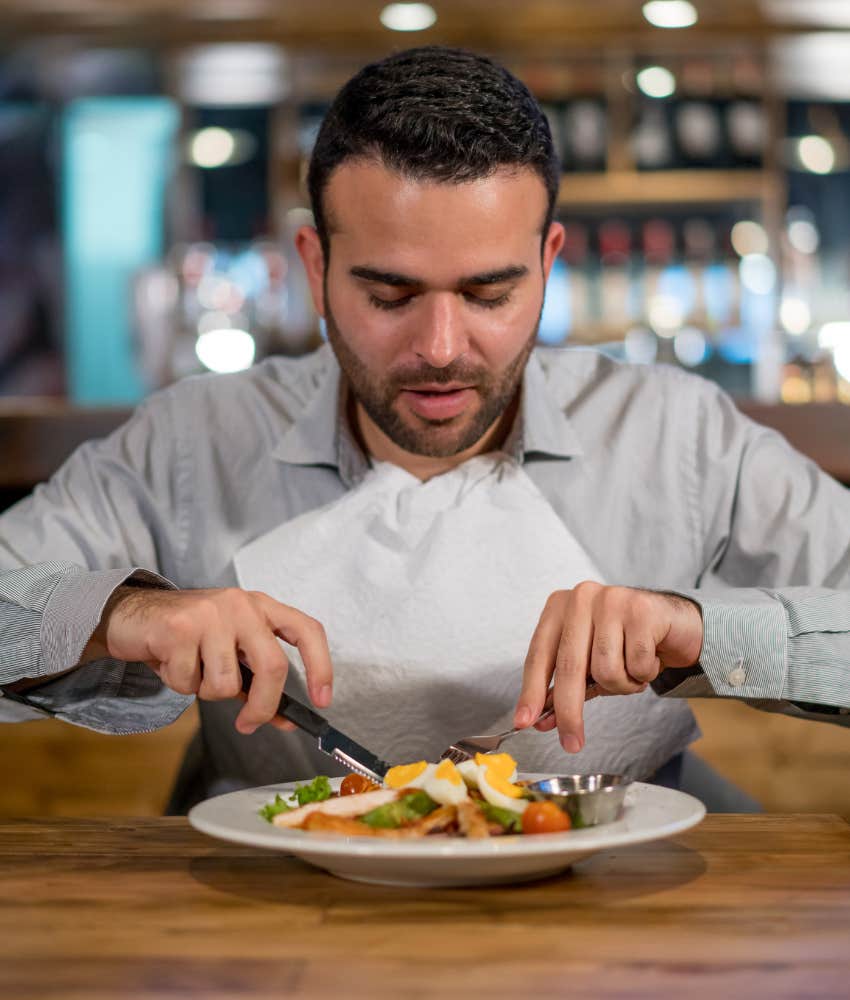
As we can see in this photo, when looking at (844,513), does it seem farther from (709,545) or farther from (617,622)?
(617,622)

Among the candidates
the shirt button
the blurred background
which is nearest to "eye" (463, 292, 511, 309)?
the shirt button

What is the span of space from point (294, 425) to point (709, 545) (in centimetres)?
49

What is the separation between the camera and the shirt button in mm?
1080

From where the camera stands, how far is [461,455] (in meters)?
1.46

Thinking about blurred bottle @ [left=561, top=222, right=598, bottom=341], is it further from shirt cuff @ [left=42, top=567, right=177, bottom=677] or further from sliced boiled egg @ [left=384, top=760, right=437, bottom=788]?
sliced boiled egg @ [left=384, top=760, right=437, bottom=788]

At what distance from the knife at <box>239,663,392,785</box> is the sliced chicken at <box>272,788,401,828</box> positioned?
0.11 metres

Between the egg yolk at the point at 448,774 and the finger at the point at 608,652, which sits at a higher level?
the finger at the point at 608,652

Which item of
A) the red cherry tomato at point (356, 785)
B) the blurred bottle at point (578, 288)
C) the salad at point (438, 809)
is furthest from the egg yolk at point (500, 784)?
the blurred bottle at point (578, 288)

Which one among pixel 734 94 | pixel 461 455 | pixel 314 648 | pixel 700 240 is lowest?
pixel 314 648

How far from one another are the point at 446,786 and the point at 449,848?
0.09 m

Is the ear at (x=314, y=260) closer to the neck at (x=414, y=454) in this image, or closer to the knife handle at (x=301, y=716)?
the neck at (x=414, y=454)

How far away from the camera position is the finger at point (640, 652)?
1001mm

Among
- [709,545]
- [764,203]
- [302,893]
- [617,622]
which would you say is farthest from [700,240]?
[302,893]

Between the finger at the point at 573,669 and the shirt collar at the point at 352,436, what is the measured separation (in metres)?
0.46
